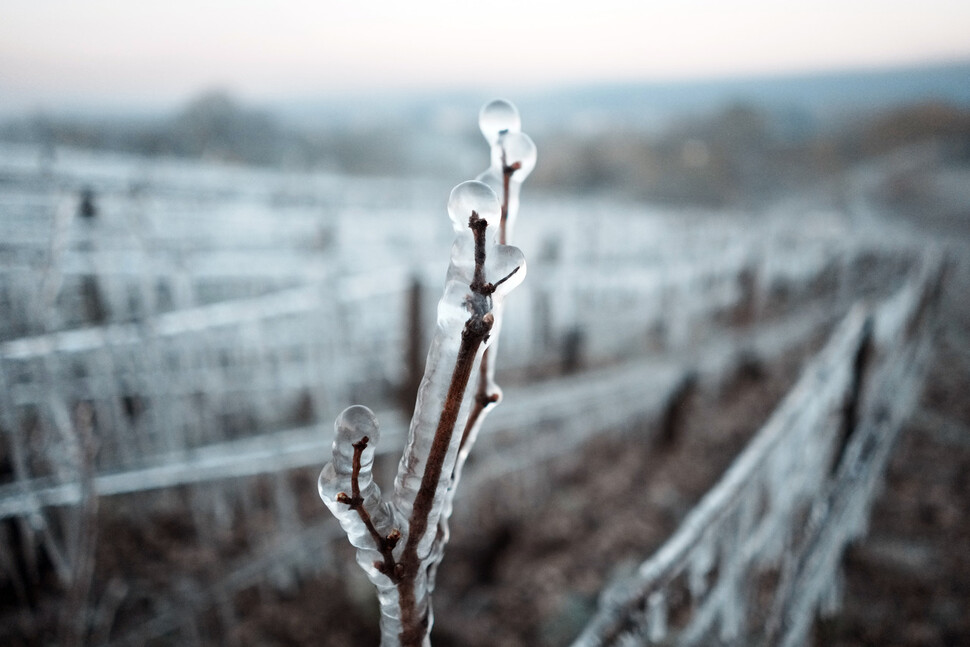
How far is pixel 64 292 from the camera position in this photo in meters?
3.36

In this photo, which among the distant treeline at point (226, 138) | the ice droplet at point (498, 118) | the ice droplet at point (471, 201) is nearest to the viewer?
the ice droplet at point (471, 201)

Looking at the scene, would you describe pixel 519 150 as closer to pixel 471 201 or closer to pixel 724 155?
pixel 471 201

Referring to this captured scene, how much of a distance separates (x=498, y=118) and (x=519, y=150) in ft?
0.12

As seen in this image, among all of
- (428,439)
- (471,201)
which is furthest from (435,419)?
(471,201)

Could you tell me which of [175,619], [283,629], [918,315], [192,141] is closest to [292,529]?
[283,629]

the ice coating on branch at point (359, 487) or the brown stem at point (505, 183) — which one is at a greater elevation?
the brown stem at point (505, 183)

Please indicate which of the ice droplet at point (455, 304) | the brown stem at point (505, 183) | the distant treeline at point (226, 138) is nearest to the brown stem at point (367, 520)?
the ice droplet at point (455, 304)

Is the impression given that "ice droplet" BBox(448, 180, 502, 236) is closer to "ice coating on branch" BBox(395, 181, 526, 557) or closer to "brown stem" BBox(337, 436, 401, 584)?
"ice coating on branch" BBox(395, 181, 526, 557)

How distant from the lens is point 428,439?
18.4 inches

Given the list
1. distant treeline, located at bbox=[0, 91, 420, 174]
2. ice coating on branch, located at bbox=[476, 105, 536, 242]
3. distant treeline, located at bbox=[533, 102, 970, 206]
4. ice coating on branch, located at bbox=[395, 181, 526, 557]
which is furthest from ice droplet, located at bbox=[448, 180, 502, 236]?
distant treeline, located at bbox=[533, 102, 970, 206]

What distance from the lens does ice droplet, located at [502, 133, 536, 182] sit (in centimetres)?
55

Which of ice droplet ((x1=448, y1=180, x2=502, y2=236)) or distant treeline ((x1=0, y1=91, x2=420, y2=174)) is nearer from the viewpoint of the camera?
ice droplet ((x1=448, y1=180, x2=502, y2=236))

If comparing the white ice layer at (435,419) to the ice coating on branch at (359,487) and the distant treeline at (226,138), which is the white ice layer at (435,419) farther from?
the distant treeline at (226,138)

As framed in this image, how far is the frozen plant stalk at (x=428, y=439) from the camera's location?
0.42 metres
